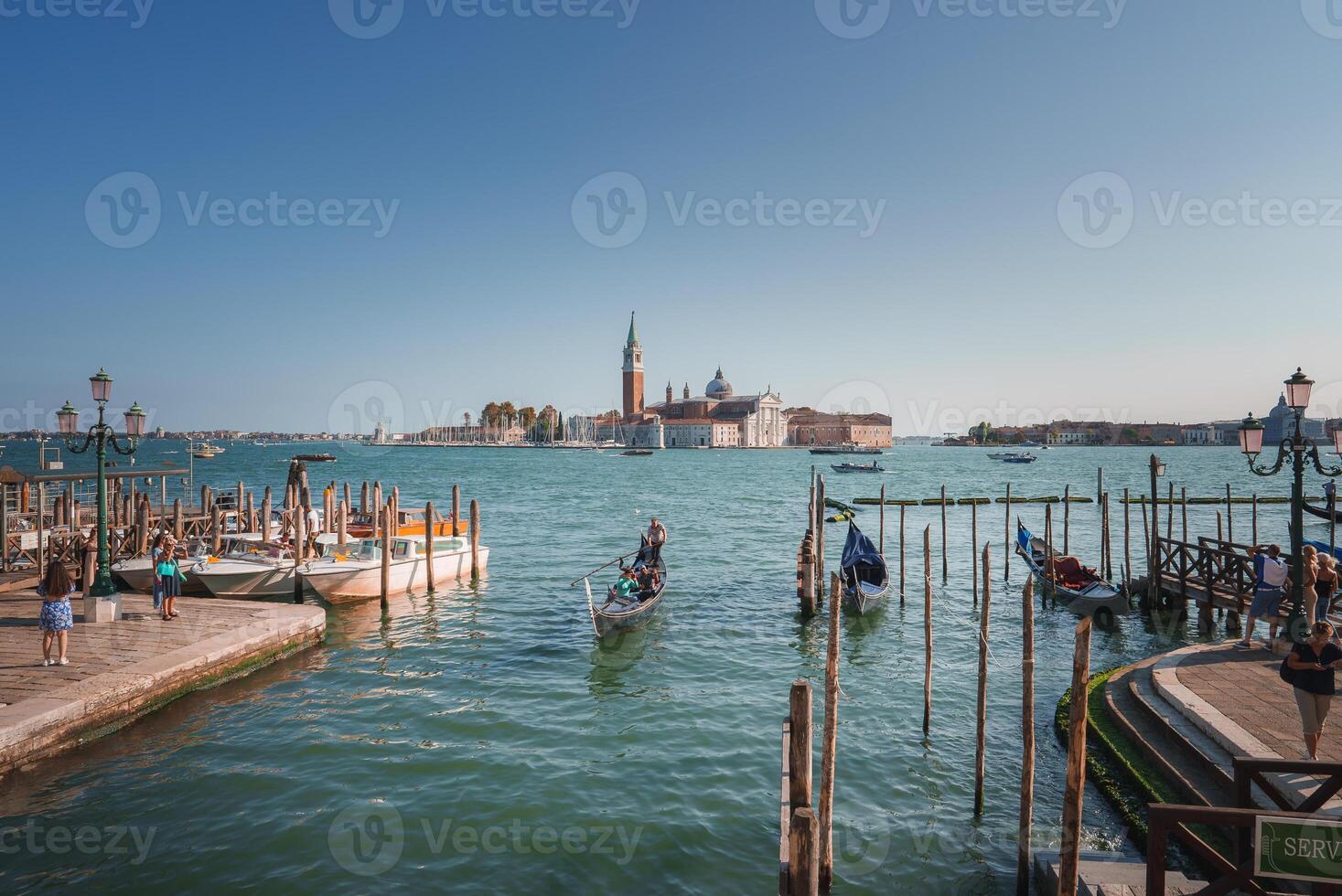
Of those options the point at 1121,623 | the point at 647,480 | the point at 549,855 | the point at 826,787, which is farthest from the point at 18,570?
the point at 647,480

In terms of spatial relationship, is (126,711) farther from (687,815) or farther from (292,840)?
(687,815)

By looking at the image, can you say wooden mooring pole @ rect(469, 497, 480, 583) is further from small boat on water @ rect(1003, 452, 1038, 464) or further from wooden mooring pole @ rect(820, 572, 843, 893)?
small boat on water @ rect(1003, 452, 1038, 464)

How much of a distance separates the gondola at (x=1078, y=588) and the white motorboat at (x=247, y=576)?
46.1 feet

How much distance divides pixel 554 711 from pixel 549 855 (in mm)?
3343

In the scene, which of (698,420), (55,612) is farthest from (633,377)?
(55,612)

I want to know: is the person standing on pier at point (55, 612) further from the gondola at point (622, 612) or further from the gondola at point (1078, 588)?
the gondola at point (1078, 588)

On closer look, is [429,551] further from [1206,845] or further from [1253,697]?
[1206,845]

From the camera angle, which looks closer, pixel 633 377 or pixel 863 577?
pixel 863 577

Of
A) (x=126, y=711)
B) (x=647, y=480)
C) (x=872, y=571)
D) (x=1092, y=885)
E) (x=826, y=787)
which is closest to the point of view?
(x=1092, y=885)

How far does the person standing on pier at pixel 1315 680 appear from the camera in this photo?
5.60 m

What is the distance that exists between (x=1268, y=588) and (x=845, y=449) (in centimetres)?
13675

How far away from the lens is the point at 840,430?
162375 millimetres

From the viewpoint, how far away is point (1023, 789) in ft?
17.8

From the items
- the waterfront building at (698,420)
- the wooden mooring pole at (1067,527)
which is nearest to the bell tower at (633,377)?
the waterfront building at (698,420)
